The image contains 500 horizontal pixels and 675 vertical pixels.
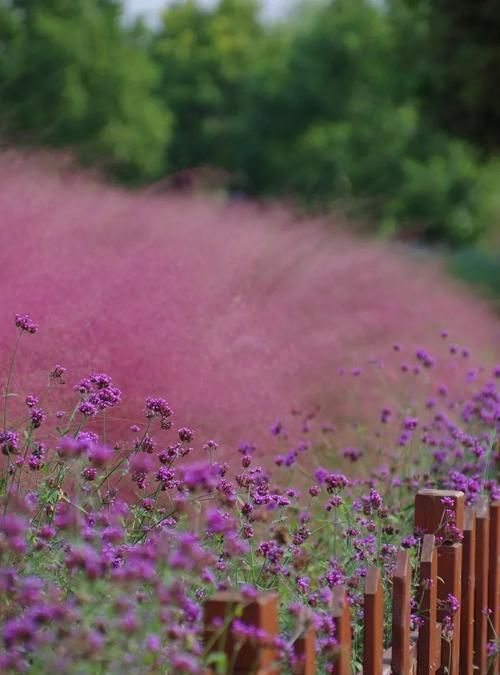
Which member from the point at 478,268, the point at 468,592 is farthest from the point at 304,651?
the point at 478,268

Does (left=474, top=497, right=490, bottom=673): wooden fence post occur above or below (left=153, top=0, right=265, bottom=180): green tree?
below

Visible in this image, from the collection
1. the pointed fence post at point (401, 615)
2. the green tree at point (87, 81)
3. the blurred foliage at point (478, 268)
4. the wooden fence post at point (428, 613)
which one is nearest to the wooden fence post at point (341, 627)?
the pointed fence post at point (401, 615)

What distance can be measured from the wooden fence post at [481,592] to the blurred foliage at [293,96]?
4950mm

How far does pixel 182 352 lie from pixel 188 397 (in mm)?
115

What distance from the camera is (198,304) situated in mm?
3262

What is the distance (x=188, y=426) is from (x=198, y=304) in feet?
1.90

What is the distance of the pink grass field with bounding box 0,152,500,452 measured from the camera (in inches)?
107

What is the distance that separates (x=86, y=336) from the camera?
2645 millimetres

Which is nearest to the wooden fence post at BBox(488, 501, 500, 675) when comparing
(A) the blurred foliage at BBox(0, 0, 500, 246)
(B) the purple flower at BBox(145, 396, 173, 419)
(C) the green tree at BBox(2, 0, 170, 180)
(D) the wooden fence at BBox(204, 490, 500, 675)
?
(D) the wooden fence at BBox(204, 490, 500, 675)

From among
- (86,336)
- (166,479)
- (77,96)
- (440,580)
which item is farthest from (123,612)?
(77,96)

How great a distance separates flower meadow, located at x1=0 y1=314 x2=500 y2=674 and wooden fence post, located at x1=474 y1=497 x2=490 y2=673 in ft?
0.26

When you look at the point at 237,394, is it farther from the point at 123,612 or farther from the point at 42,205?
the point at 123,612

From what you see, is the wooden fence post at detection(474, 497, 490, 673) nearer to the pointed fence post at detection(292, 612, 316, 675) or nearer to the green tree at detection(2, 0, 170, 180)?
the pointed fence post at detection(292, 612, 316, 675)

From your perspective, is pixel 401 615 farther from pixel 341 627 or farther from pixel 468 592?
pixel 468 592
